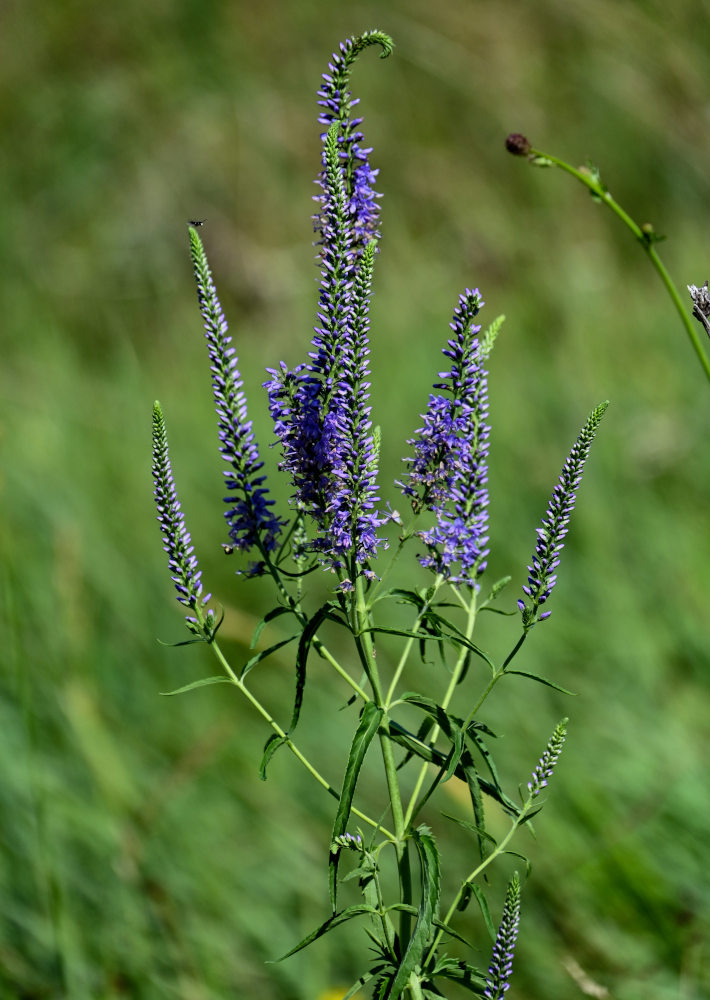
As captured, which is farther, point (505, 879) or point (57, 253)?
point (57, 253)

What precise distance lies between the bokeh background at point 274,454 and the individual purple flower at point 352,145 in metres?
1.61

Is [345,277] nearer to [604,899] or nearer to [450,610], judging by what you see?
[604,899]

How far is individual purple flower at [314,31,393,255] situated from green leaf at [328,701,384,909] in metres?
0.71

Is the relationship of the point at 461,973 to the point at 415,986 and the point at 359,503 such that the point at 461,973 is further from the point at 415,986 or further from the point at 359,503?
the point at 359,503

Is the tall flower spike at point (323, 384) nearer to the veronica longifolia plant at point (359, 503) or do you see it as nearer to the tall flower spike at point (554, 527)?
the veronica longifolia plant at point (359, 503)

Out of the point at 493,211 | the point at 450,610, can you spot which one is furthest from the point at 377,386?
the point at 493,211

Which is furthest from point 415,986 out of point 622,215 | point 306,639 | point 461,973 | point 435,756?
point 622,215

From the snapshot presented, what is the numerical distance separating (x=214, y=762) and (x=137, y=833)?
0.62m

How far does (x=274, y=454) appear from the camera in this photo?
238 inches

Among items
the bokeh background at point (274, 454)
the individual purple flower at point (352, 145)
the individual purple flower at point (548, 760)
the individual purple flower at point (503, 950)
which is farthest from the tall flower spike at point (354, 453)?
the bokeh background at point (274, 454)

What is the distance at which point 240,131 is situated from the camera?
1177cm

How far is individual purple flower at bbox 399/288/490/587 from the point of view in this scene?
1.54 metres

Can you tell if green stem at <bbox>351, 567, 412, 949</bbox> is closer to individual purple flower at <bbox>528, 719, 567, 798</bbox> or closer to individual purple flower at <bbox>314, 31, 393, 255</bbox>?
individual purple flower at <bbox>528, 719, 567, 798</bbox>

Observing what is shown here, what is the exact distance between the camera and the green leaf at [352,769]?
1.33 meters
